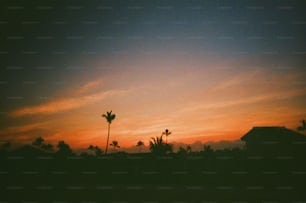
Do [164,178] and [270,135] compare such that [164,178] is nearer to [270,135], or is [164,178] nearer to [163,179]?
[163,179]

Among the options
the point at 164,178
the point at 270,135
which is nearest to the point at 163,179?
the point at 164,178

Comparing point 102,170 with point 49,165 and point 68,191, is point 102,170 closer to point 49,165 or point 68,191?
point 68,191

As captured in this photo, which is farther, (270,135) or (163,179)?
(270,135)

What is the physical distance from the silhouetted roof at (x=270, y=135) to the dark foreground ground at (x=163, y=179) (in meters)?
3.53

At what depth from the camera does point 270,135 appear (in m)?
16.4

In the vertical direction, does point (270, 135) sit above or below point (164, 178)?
above

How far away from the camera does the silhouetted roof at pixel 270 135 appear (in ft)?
53.0

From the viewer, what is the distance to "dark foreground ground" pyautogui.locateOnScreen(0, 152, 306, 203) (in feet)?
29.6

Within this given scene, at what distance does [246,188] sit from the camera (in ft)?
32.5

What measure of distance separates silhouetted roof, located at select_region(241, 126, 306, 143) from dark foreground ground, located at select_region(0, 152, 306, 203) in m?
3.53

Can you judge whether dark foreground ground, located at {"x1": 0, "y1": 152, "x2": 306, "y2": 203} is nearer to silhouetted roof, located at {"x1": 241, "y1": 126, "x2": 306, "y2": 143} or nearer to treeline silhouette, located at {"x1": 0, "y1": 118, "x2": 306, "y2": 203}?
treeline silhouette, located at {"x1": 0, "y1": 118, "x2": 306, "y2": 203}

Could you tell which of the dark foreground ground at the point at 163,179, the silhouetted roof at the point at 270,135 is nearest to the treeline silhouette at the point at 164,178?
the dark foreground ground at the point at 163,179

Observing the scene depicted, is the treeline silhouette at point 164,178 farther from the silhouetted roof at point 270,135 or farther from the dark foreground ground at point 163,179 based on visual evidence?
the silhouetted roof at point 270,135

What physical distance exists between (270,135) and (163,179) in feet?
27.6
